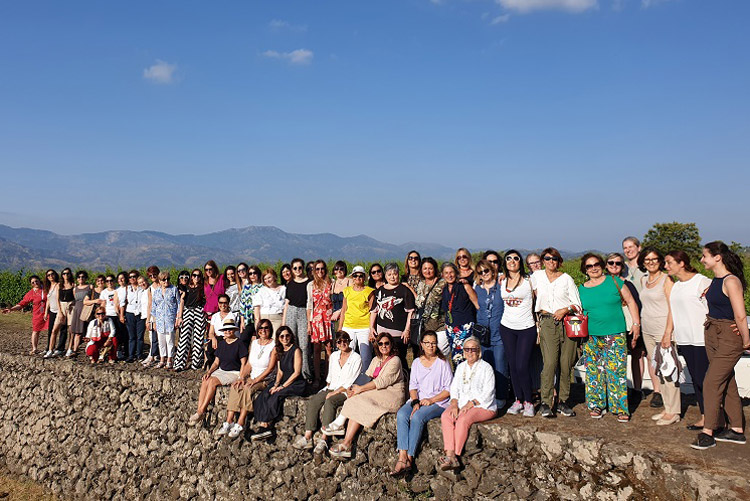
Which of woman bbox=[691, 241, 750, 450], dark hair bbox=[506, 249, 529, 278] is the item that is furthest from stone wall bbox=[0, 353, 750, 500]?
dark hair bbox=[506, 249, 529, 278]

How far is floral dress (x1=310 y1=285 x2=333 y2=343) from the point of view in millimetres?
7750

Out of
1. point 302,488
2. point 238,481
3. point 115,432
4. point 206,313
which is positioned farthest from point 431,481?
point 115,432

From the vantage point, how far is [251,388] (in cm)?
729

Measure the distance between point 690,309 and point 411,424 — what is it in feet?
10.4

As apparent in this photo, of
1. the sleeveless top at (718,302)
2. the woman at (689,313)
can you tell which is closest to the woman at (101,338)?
the woman at (689,313)

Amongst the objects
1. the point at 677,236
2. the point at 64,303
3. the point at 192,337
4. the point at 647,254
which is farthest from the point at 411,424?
the point at 677,236

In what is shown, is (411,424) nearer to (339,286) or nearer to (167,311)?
(339,286)

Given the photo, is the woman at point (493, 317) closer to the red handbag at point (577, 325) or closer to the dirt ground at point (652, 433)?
the dirt ground at point (652, 433)

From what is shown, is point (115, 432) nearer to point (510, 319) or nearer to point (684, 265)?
point (510, 319)

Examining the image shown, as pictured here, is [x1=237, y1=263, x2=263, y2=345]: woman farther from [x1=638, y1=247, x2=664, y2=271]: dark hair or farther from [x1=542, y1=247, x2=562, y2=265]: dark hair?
[x1=638, y1=247, x2=664, y2=271]: dark hair

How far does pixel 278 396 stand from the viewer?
716 cm

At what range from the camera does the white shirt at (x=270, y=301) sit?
816cm

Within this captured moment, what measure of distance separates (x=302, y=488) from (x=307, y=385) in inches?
60.7

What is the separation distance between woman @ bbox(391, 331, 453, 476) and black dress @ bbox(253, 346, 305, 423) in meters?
1.88
